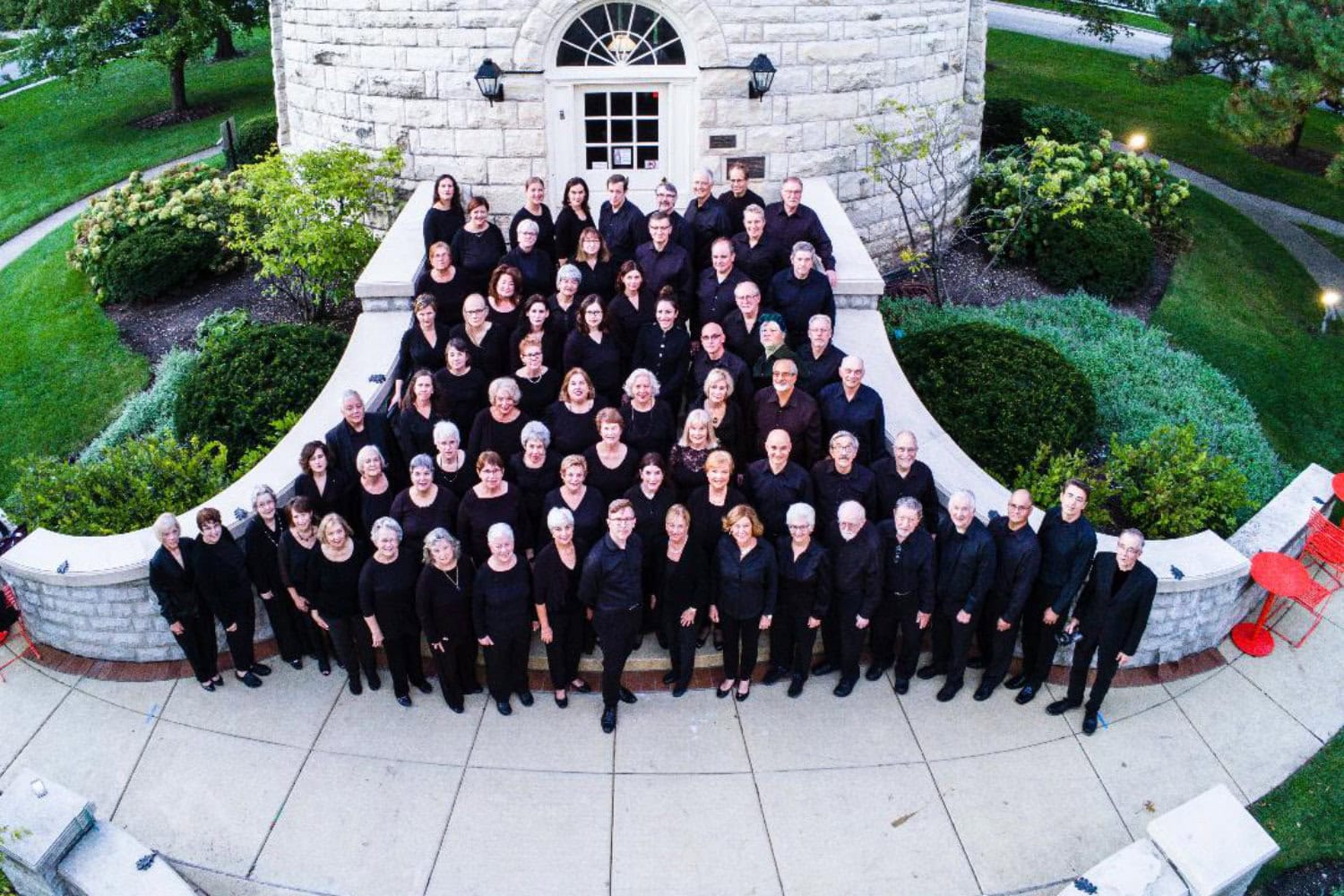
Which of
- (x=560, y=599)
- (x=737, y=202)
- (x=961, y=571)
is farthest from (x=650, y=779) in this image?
(x=737, y=202)

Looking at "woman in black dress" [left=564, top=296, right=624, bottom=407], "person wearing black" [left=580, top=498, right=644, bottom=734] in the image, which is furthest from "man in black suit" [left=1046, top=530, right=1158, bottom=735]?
"woman in black dress" [left=564, top=296, right=624, bottom=407]

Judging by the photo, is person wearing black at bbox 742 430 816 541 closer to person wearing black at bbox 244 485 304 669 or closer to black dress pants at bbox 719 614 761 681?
black dress pants at bbox 719 614 761 681

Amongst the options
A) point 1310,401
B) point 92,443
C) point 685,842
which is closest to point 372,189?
point 92,443

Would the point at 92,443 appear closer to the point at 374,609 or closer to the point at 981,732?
the point at 374,609

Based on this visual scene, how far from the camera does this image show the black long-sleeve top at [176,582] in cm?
689

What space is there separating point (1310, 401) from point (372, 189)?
448 inches

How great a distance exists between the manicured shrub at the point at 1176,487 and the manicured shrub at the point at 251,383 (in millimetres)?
7274

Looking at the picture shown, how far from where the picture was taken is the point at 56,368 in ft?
42.0

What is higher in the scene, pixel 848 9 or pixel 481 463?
pixel 848 9

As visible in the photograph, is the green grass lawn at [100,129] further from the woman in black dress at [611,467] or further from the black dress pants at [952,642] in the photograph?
the black dress pants at [952,642]

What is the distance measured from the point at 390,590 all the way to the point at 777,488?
102 inches

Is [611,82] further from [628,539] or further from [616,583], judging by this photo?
[616,583]

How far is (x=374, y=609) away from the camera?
6836 mm

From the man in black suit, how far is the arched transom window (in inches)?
298
